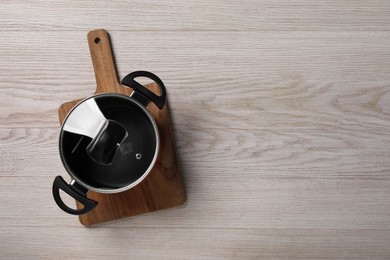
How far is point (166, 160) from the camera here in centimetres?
79

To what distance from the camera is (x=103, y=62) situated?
2.59ft

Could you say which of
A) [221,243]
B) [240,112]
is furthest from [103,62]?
[221,243]

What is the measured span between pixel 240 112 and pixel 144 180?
19 centimetres

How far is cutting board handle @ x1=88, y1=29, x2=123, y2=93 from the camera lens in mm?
786

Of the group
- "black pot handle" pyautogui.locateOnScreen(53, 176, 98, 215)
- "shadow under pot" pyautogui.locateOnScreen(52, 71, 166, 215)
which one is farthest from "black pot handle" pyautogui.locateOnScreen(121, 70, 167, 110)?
"black pot handle" pyautogui.locateOnScreen(53, 176, 98, 215)

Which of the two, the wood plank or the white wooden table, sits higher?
the white wooden table

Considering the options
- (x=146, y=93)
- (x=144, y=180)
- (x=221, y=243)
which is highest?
(x=146, y=93)

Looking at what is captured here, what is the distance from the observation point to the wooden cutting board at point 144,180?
30.9 inches

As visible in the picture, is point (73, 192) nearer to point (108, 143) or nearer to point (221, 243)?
point (108, 143)

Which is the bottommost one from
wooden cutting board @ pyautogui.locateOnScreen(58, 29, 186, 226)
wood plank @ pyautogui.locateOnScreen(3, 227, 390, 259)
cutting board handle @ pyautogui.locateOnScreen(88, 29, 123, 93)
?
wood plank @ pyautogui.locateOnScreen(3, 227, 390, 259)

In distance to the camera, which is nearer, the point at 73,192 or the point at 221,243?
the point at 73,192

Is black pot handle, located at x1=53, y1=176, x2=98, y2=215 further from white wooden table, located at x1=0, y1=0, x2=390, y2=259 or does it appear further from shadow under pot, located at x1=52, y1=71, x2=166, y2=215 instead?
white wooden table, located at x1=0, y1=0, x2=390, y2=259

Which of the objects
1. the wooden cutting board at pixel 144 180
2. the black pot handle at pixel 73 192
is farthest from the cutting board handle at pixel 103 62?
the black pot handle at pixel 73 192

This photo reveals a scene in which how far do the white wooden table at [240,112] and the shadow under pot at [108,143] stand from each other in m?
0.09
